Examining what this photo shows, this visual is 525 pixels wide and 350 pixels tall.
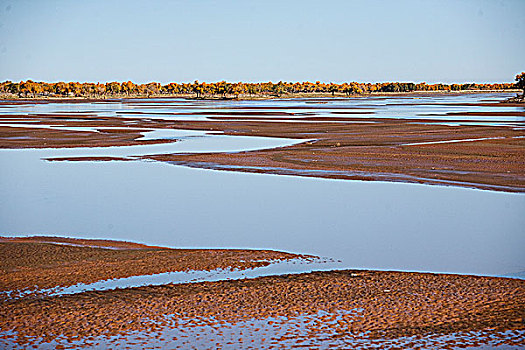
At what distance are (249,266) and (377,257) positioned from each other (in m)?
1.99

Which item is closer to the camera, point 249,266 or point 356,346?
point 356,346

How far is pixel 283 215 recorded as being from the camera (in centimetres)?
1361

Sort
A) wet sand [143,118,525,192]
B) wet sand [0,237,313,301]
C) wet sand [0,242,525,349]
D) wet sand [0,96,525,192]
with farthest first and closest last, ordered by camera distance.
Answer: wet sand [0,96,525,192] → wet sand [143,118,525,192] → wet sand [0,237,313,301] → wet sand [0,242,525,349]

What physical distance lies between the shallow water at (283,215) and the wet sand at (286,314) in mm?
1112

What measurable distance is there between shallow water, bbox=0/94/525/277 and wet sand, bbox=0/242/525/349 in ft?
3.65

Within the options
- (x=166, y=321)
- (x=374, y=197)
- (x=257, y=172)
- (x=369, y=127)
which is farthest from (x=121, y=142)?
(x=166, y=321)

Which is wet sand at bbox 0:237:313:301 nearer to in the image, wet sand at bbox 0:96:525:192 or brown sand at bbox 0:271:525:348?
brown sand at bbox 0:271:525:348

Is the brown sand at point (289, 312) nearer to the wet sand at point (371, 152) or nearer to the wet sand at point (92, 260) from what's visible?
the wet sand at point (92, 260)

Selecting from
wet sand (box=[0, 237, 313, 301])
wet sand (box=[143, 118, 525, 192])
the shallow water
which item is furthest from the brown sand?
wet sand (box=[143, 118, 525, 192])

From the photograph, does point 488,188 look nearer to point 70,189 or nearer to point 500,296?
point 500,296

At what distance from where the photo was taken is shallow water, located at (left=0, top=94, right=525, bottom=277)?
10578 mm

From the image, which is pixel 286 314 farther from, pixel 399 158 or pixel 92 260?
pixel 399 158

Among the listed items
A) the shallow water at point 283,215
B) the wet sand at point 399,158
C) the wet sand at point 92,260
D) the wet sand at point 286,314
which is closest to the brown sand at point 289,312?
the wet sand at point 286,314

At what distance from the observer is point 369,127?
3859 cm
